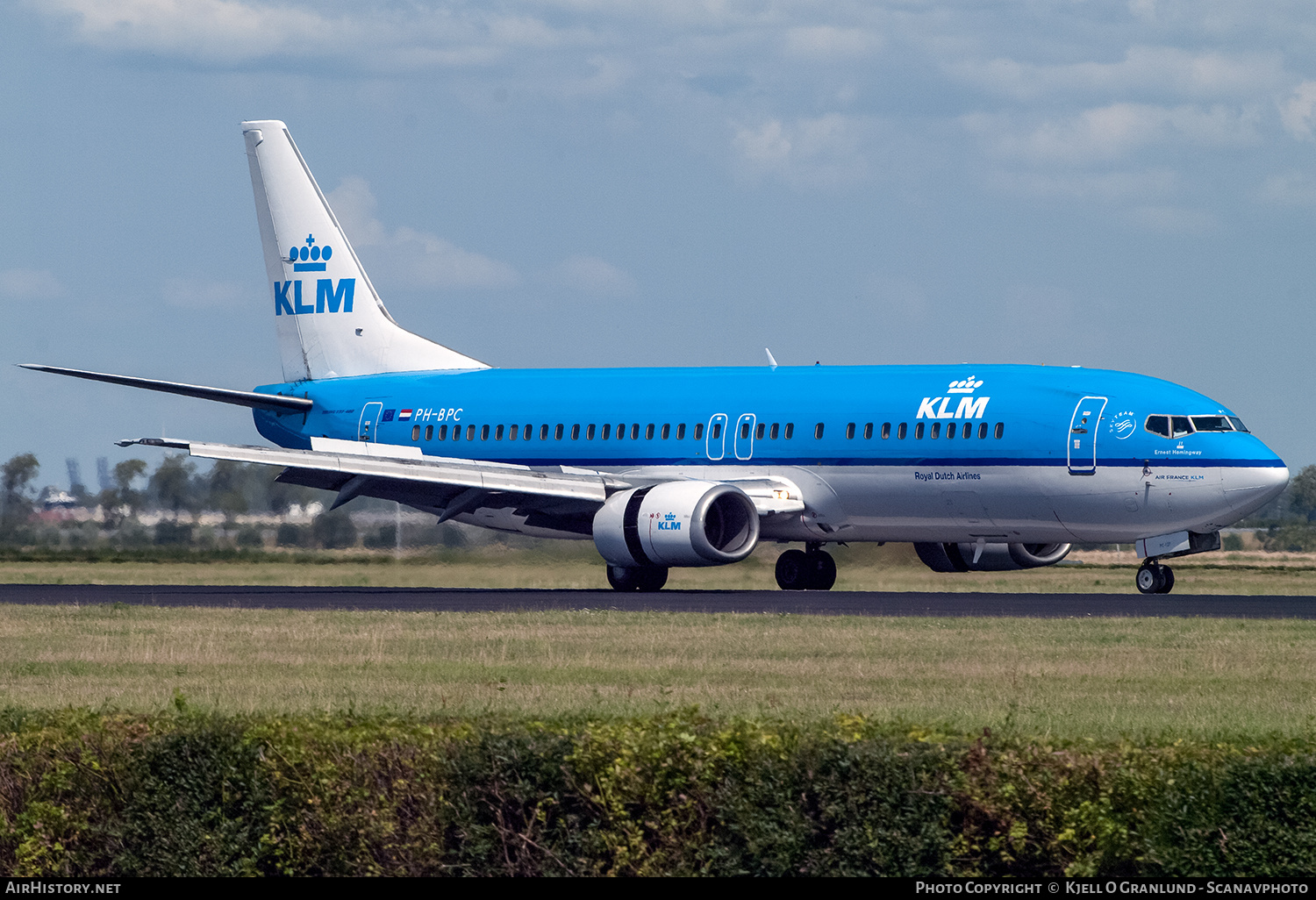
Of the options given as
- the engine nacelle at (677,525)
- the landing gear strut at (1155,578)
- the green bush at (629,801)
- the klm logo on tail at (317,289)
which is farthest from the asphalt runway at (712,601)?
the green bush at (629,801)

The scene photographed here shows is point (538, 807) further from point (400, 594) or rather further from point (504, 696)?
point (400, 594)

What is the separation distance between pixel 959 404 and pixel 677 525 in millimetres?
6087

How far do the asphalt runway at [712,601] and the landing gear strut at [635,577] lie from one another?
12.6 inches

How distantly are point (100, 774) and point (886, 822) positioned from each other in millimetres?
4660

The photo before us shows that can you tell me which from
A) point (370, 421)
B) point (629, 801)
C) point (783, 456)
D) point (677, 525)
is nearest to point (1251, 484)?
point (783, 456)

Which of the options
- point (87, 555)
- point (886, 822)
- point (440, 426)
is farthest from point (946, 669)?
point (87, 555)

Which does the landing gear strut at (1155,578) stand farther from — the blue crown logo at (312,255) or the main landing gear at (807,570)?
the blue crown logo at (312,255)

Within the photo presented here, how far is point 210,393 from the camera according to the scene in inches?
1766

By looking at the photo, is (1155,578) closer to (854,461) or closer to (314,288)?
(854,461)

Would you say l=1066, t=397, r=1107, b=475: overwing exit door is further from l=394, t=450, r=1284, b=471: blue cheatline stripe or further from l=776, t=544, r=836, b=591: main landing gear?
l=776, t=544, r=836, b=591: main landing gear

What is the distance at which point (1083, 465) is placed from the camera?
36438mm

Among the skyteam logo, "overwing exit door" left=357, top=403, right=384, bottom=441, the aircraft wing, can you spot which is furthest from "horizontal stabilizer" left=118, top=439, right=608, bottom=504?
the skyteam logo

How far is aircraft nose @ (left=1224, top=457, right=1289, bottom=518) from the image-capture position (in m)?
35.5

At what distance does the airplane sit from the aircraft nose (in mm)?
36
